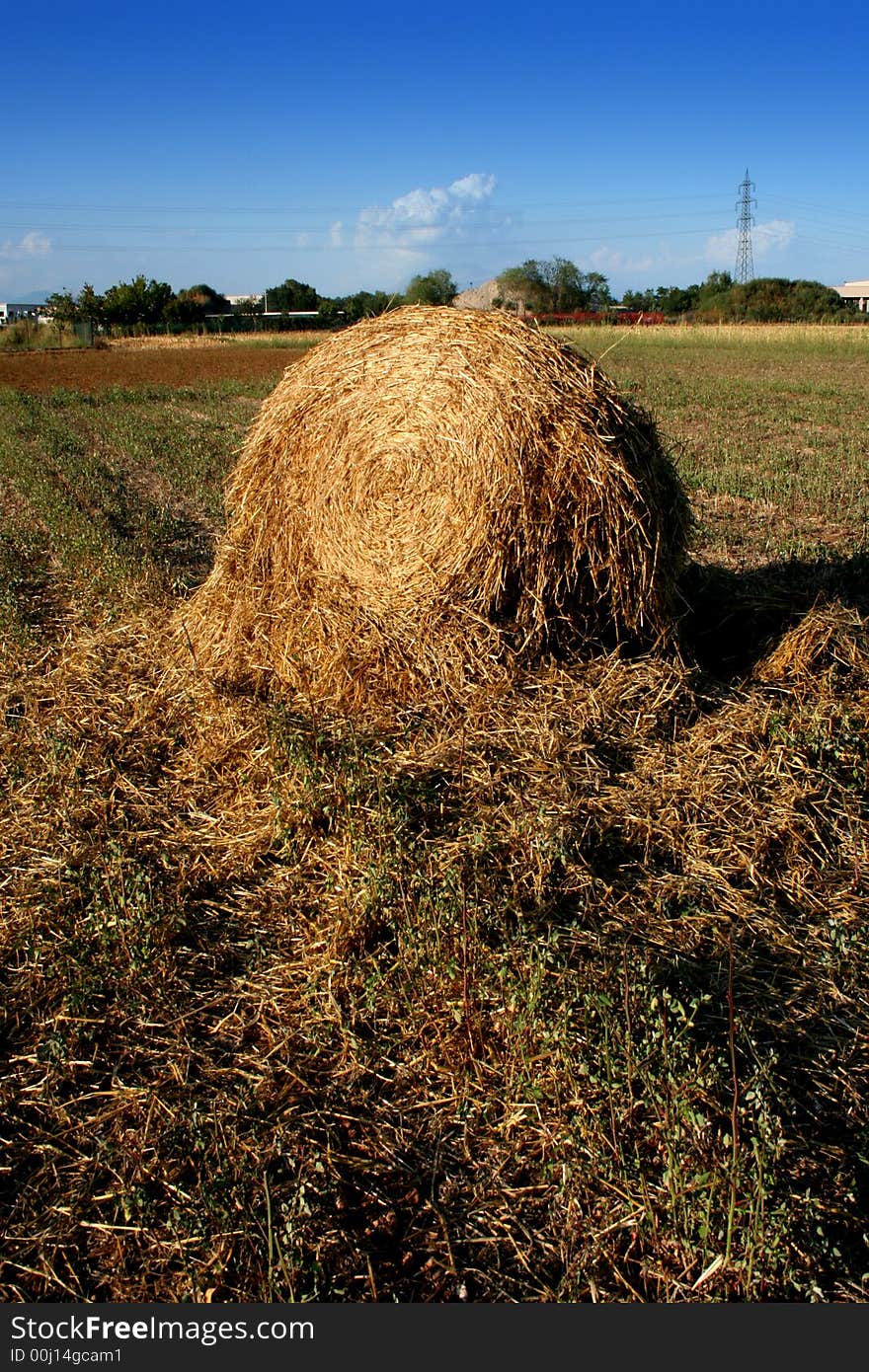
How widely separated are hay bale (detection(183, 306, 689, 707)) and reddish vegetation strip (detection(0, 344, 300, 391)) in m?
23.8

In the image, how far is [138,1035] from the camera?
11.2 feet

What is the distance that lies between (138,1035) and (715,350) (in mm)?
46046

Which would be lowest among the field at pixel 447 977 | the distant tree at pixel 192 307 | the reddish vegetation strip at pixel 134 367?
the field at pixel 447 977

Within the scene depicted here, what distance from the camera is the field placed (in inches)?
104

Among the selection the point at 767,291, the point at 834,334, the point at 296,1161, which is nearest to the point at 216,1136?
the point at 296,1161

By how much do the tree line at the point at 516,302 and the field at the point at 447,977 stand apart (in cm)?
4051

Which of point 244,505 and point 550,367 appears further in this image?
point 244,505

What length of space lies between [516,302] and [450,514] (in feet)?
169

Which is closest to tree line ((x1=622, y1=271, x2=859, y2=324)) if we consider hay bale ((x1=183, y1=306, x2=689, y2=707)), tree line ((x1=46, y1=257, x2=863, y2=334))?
tree line ((x1=46, y1=257, x2=863, y2=334))

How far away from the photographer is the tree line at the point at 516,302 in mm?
59125

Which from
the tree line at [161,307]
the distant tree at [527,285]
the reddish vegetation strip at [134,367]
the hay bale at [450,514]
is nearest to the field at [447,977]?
the hay bale at [450,514]

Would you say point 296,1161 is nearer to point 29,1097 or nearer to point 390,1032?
point 390,1032

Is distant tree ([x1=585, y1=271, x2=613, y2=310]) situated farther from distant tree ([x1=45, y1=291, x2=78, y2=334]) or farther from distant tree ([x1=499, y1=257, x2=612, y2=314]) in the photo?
distant tree ([x1=45, y1=291, x2=78, y2=334])

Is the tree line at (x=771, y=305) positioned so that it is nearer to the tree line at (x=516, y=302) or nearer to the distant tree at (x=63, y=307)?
the tree line at (x=516, y=302)
